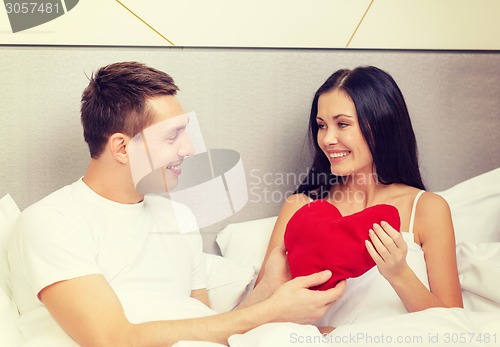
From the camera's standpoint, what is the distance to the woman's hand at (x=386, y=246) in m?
A: 1.20

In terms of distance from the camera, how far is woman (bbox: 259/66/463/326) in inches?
53.6

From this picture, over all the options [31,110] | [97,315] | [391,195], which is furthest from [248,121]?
Result: [97,315]

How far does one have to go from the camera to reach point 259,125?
5.89 ft

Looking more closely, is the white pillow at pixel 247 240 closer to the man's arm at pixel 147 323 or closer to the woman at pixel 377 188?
the woman at pixel 377 188

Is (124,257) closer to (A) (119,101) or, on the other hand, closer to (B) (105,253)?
(B) (105,253)

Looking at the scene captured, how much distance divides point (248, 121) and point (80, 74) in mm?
508

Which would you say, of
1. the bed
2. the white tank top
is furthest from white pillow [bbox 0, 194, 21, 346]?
the white tank top

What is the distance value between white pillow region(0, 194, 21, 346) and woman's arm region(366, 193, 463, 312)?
76 cm

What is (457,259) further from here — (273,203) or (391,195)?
(273,203)

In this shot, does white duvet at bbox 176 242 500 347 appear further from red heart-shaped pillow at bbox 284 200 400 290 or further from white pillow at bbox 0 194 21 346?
white pillow at bbox 0 194 21 346

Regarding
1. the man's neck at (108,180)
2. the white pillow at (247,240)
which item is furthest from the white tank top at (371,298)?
the man's neck at (108,180)

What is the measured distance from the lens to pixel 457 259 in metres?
1.52

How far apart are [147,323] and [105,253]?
0.20 meters

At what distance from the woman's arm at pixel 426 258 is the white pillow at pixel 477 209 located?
0.23m
